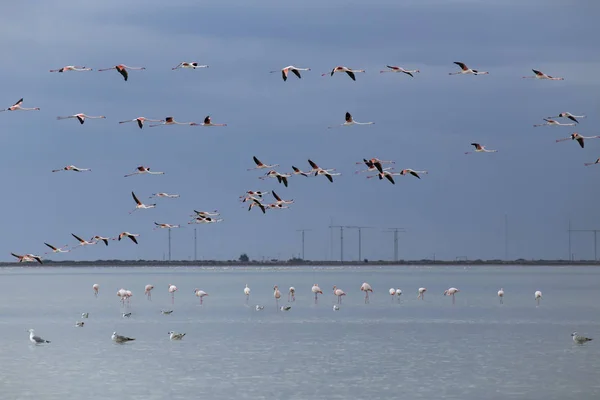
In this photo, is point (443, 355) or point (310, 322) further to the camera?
point (310, 322)

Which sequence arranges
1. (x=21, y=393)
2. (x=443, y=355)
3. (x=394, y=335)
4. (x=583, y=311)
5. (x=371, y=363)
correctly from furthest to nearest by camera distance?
(x=583, y=311) → (x=394, y=335) → (x=443, y=355) → (x=371, y=363) → (x=21, y=393)

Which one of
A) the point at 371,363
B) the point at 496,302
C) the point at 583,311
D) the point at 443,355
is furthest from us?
the point at 496,302

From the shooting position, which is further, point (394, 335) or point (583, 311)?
A: point (583, 311)

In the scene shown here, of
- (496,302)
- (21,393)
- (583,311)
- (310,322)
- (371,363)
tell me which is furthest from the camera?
(496,302)

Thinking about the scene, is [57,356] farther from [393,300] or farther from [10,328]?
[393,300]

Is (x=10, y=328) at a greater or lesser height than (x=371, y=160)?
lesser

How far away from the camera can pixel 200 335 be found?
49.9 m

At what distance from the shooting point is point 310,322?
192 feet

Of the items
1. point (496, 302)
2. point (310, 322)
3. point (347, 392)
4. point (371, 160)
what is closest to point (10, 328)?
point (310, 322)

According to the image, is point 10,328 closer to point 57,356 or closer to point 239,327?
point 239,327

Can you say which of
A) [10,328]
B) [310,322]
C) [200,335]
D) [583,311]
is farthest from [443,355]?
[583,311]

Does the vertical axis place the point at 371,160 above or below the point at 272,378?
above

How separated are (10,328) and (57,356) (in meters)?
14.9

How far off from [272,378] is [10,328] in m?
24.1
